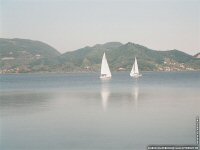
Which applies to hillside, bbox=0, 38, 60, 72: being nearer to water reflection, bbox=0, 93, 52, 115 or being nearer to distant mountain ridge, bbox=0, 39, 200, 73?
distant mountain ridge, bbox=0, 39, 200, 73

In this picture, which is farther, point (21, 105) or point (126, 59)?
point (126, 59)

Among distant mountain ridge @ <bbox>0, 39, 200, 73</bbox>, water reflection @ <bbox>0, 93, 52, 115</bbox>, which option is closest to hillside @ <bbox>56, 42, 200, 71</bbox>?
distant mountain ridge @ <bbox>0, 39, 200, 73</bbox>

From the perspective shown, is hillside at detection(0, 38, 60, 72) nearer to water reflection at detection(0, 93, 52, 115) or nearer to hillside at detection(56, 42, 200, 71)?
hillside at detection(56, 42, 200, 71)

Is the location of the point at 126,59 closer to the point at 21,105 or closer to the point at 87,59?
the point at 87,59

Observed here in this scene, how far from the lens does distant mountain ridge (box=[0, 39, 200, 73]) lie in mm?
57537

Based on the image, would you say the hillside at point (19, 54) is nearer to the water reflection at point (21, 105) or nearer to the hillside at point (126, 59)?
the hillside at point (126, 59)

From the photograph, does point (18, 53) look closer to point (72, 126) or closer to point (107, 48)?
point (107, 48)

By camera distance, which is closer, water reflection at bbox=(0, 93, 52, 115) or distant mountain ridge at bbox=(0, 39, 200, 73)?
water reflection at bbox=(0, 93, 52, 115)

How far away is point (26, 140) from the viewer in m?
8.67

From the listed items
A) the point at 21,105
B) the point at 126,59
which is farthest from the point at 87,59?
the point at 21,105

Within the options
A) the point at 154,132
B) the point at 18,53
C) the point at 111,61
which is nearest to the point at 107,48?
the point at 111,61

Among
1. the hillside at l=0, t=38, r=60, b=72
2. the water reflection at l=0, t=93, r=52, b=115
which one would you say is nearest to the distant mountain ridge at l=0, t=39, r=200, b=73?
the hillside at l=0, t=38, r=60, b=72

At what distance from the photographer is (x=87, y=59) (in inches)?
2640

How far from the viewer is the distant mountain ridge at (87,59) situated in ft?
189
